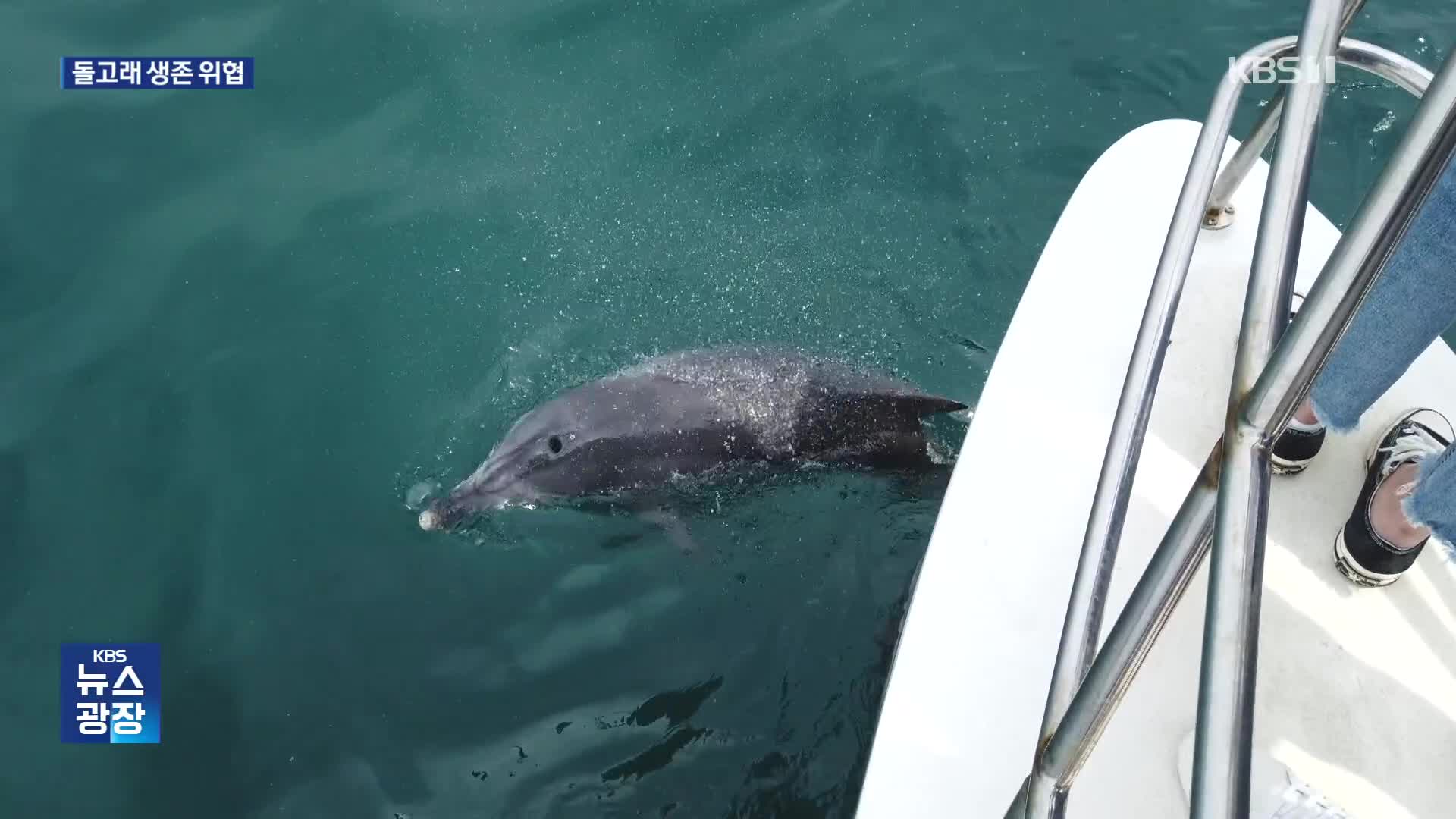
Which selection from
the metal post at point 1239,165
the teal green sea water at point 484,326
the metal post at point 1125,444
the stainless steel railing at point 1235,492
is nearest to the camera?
the stainless steel railing at point 1235,492

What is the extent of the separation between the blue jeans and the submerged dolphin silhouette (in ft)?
8.36

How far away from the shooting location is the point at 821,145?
7.24 metres

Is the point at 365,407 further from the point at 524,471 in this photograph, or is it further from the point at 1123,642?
the point at 1123,642

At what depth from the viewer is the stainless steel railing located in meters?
1.84

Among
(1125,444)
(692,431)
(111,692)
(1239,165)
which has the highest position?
(1239,165)

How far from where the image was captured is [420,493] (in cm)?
589

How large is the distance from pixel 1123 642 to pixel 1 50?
8.38 metres

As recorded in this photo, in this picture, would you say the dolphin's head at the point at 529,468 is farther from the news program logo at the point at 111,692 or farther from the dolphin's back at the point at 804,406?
the news program logo at the point at 111,692

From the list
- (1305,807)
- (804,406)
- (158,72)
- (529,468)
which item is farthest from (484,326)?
(1305,807)

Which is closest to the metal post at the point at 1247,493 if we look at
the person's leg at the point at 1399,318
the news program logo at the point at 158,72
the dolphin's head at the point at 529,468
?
the person's leg at the point at 1399,318

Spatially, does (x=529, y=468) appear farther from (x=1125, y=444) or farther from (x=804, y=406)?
(x=1125, y=444)

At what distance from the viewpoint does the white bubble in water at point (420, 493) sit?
19.2 feet

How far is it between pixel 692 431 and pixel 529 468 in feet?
Result: 2.85

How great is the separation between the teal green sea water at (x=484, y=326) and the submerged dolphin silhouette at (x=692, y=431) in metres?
0.22
